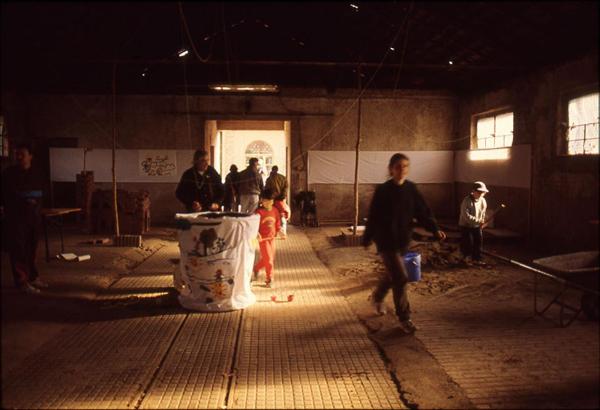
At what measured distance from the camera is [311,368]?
4414 millimetres

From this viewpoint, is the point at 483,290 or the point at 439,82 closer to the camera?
the point at 483,290

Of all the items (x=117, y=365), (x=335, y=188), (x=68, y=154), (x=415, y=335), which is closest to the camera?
(x=117, y=365)

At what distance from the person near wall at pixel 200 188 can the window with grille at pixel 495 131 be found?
9.90m

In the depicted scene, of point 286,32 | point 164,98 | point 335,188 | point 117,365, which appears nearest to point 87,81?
point 164,98

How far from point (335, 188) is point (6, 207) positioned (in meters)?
16.0

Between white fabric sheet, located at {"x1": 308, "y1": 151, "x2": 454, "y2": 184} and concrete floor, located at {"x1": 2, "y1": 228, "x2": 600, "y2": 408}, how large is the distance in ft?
32.1

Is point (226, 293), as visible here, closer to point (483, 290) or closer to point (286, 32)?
point (483, 290)

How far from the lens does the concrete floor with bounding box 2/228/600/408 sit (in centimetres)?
378

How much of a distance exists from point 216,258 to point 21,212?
4.37 m

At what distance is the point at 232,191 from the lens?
546 inches

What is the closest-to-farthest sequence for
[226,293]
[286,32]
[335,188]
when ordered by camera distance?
[226,293] → [286,32] → [335,188]

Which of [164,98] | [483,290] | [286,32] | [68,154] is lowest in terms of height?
[483,290]

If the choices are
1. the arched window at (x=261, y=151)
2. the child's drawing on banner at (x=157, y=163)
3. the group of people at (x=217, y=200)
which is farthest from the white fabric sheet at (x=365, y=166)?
the arched window at (x=261, y=151)

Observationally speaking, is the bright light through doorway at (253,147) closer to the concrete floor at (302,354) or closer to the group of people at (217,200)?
the group of people at (217,200)
